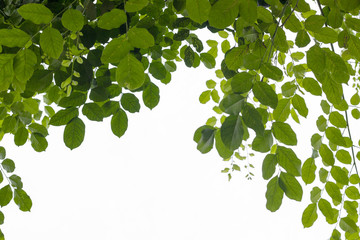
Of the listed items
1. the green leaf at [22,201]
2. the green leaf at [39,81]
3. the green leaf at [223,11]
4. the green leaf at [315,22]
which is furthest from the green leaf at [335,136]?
the green leaf at [22,201]

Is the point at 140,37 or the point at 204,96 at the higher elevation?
the point at 204,96

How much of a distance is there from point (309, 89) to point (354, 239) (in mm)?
428

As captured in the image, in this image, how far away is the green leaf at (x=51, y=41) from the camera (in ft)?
1.25

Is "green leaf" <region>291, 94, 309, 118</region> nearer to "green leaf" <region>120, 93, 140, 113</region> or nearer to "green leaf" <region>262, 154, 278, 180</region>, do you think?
"green leaf" <region>262, 154, 278, 180</region>

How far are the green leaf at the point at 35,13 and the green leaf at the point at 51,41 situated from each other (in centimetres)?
1

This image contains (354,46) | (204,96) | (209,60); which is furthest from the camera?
(204,96)

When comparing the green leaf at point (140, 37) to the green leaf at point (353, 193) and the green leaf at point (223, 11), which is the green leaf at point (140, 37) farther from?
the green leaf at point (353, 193)

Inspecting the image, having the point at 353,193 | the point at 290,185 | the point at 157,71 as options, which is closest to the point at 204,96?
the point at 157,71

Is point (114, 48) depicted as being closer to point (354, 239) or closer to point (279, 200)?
point (279, 200)

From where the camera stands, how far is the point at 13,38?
1.24ft

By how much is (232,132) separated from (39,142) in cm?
43

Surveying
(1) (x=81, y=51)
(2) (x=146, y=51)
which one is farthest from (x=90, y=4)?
(2) (x=146, y=51)

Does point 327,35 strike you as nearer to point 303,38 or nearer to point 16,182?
point 303,38

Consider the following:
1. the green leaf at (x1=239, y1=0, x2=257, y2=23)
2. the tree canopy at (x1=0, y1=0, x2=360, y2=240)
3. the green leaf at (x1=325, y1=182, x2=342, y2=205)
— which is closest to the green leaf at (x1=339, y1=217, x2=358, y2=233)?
the tree canopy at (x1=0, y1=0, x2=360, y2=240)
